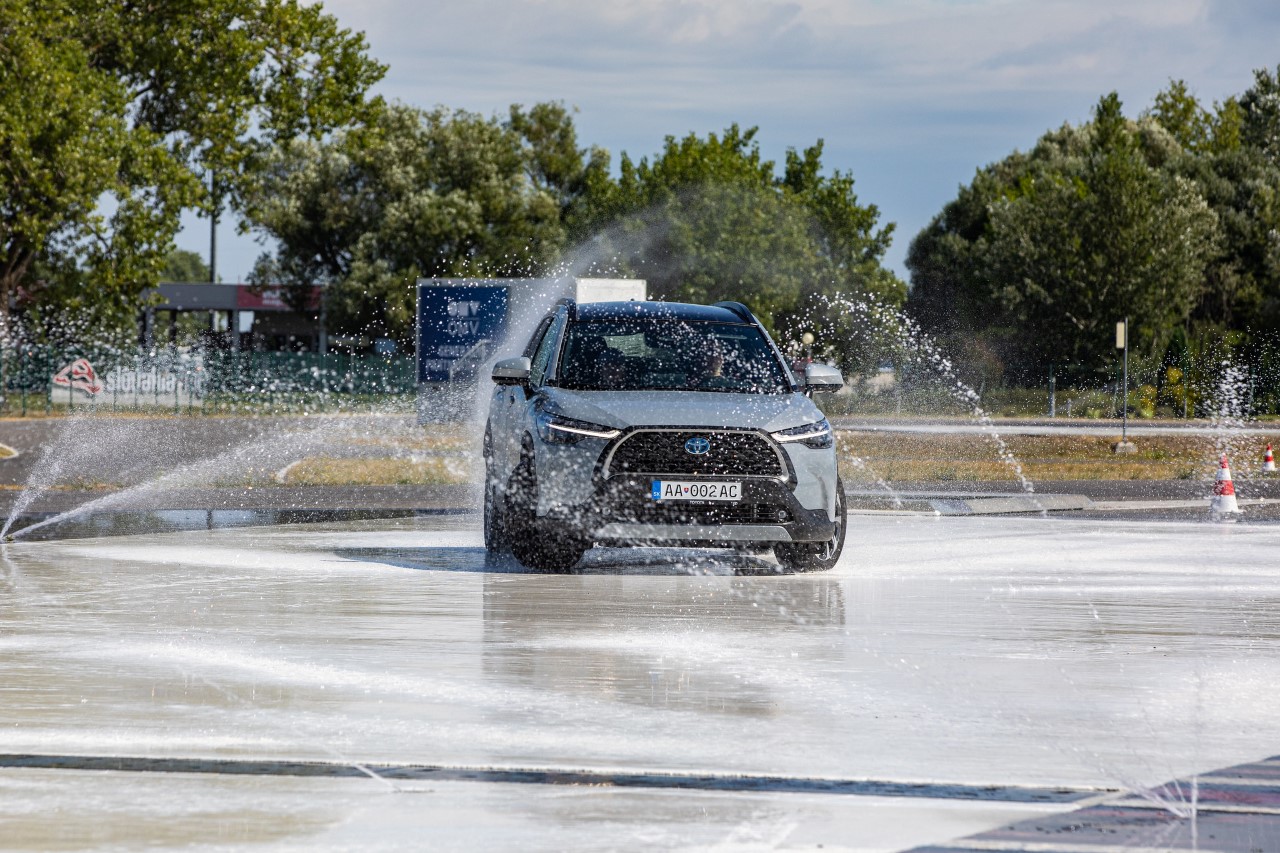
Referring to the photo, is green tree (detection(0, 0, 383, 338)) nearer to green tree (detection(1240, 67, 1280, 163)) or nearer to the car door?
the car door

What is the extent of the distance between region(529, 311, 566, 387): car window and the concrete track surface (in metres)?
1.49

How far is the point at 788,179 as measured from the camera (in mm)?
98438

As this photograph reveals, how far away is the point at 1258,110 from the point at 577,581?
88.2 m

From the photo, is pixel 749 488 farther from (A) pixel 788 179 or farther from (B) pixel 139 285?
(A) pixel 788 179

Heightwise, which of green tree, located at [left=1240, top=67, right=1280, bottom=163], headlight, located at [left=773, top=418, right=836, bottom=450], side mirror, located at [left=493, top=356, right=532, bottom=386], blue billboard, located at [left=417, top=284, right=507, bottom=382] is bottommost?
headlight, located at [left=773, top=418, right=836, bottom=450]

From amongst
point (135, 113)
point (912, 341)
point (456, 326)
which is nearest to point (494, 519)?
point (456, 326)

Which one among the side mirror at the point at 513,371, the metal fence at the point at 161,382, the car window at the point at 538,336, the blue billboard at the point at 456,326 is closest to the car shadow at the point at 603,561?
the side mirror at the point at 513,371

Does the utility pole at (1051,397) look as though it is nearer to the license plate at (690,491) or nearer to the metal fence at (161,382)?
the metal fence at (161,382)

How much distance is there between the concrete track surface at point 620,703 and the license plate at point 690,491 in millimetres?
623

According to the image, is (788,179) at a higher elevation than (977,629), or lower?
higher

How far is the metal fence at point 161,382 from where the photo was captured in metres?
57.5

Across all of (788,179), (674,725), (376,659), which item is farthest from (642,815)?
(788,179)

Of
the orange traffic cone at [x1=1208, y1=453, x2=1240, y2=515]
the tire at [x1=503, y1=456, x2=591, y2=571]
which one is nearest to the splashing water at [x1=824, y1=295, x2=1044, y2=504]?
the orange traffic cone at [x1=1208, y1=453, x2=1240, y2=515]

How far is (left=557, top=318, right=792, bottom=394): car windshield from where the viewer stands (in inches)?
551
